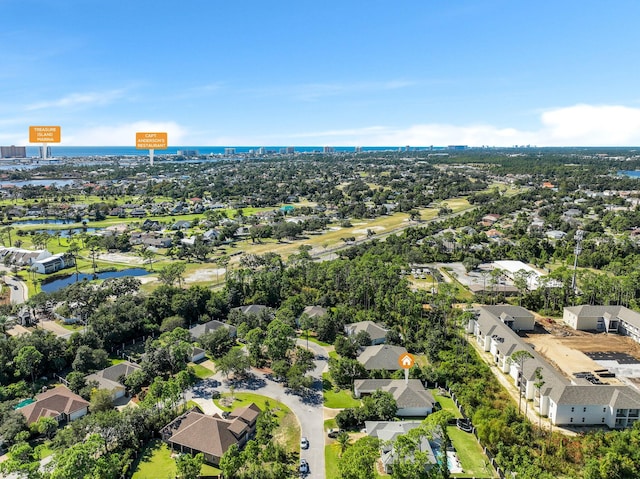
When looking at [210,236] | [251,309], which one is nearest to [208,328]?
[251,309]

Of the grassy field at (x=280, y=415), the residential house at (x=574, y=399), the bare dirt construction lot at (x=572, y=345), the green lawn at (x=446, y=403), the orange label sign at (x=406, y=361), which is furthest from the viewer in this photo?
the bare dirt construction lot at (x=572, y=345)

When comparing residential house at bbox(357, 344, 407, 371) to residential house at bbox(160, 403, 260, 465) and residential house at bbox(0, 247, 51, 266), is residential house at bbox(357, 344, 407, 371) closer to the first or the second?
residential house at bbox(160, 403, 260, 465)

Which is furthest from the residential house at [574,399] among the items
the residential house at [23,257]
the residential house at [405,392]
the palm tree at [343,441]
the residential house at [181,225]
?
the residential house at [181,225]

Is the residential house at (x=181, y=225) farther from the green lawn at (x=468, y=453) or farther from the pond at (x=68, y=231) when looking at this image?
the green lawn at (x=468, y=453)

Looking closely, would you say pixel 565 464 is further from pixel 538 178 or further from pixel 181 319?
pixel 538 178

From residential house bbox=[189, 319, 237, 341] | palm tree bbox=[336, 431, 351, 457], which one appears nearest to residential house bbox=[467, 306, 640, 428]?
palm tree bbox=[336, 431, 351, 457]

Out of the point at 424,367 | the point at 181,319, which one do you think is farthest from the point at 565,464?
the point at 181,319
